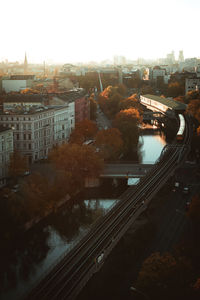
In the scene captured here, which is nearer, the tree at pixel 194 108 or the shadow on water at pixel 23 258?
the shadow on water at pixel 23 258

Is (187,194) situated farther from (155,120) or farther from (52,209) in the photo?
(155,120)

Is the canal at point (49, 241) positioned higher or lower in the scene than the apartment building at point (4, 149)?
lower

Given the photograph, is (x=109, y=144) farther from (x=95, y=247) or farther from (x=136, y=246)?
(x=95, y=247)

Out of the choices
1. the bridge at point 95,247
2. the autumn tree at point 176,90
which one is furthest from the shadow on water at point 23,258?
the autumn tree at point 176,90

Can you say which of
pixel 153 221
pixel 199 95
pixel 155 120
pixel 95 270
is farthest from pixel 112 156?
pixel 199 95

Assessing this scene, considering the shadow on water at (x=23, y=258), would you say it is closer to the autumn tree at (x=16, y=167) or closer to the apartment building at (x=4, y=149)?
the autumn tree at (x=16, y=167)

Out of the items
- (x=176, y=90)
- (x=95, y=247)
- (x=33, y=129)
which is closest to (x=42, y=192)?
(x=95, y=247)
